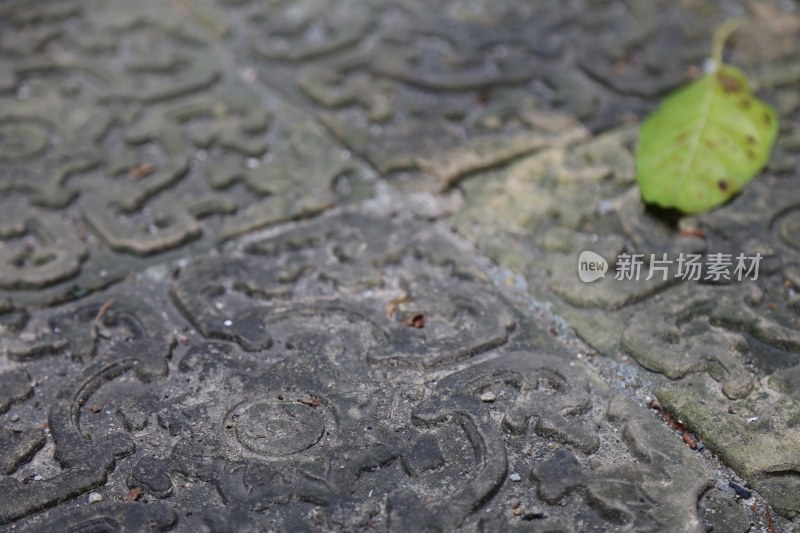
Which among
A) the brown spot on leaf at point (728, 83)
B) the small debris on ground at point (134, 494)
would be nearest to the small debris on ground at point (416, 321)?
the small debris on ground at point (134, 494)

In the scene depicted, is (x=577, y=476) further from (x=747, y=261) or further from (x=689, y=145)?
(x=689, y=145)

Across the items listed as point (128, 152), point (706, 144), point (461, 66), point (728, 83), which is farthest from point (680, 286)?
point (128, 152)

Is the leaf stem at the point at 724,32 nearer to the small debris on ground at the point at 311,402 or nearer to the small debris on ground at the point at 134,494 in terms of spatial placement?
the small debris on ground at the point at 311,402

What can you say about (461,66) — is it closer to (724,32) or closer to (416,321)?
(724,32)

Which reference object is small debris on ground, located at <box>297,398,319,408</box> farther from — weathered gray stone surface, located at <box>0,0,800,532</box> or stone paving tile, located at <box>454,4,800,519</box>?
stone paving tile, located at <box>454,4,800,519</box>

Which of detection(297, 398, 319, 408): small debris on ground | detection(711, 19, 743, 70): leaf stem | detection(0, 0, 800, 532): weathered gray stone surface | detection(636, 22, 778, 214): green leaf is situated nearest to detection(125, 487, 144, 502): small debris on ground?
detection(0, 0, 800, 532): weathered gray stone surface
